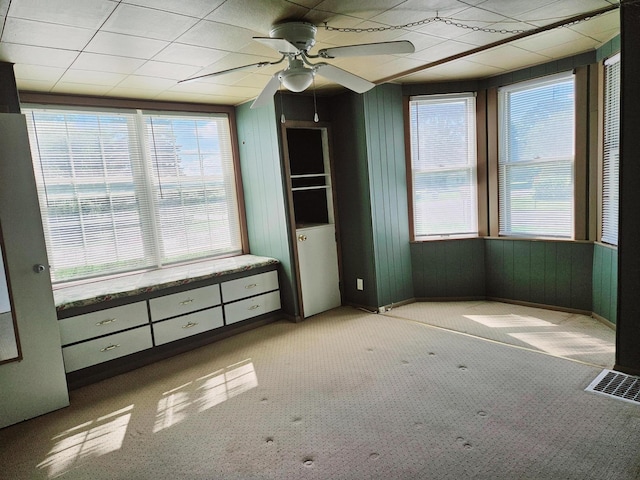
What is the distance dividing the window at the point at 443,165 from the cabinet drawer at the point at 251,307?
1728mm

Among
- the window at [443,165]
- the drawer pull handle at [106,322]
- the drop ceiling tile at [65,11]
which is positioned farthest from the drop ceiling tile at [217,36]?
the window at [443,165]

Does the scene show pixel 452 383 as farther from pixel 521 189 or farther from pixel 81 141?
pixel 81 141

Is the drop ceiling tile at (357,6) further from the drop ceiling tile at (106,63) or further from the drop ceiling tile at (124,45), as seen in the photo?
the drop ceiling tile at (106,63)

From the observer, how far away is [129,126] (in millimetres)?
3953

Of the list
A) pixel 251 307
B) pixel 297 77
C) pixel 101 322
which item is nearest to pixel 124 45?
pixel 297 77

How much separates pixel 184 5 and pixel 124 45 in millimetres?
690

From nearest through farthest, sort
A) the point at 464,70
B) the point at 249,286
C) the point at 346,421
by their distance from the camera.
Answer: the point at 346,421, the point at 464,70, the point at 249,286

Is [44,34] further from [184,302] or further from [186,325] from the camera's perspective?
[186,325]

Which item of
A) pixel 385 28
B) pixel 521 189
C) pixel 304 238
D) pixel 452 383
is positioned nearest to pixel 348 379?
pixel 452 383

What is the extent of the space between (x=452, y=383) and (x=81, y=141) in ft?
11.8

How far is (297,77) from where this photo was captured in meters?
2.36

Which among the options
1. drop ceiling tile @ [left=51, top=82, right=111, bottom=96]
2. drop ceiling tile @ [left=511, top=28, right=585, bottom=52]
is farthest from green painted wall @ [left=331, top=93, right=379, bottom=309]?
drop ceiling tile @ [left=51, top=82, right=111, bottom=96]

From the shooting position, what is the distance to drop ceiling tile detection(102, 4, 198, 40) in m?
2.07

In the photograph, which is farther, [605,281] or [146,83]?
[605,281]
